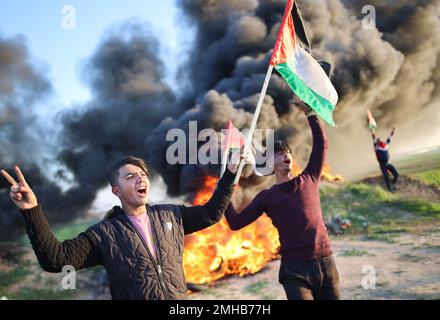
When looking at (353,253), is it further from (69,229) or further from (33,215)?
(69,229)

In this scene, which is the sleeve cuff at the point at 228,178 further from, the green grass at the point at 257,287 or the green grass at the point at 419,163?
the green grass at the point at 419,163

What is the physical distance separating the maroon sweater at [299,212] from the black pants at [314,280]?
71 mm

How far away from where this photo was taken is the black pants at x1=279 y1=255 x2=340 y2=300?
355cm

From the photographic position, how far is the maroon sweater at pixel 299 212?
12.1ft

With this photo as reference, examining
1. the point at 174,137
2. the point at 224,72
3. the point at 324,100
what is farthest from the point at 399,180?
the point at 324,100

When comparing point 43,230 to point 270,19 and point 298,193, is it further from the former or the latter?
point 270,19

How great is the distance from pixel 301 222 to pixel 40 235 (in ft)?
7.42

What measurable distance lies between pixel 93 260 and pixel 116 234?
23 centimetres

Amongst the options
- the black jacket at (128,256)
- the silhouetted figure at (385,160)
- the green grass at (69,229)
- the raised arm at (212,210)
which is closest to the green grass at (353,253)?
the silhouetted figure at (385,160)

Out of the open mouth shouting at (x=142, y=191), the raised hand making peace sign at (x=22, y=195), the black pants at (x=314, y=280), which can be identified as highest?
the open mouth shouting at (x=142, y=191)

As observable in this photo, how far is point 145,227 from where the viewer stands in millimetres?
2980

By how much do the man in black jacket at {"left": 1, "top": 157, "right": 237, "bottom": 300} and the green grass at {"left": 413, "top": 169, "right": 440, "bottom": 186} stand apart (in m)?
13.1

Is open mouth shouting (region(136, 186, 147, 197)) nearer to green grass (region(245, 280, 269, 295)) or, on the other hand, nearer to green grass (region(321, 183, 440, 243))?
green grass (region(245, 280, 269, 295))

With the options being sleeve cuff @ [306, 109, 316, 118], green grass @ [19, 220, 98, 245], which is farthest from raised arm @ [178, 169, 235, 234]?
green grass @ [19, 220, 98, 245]
